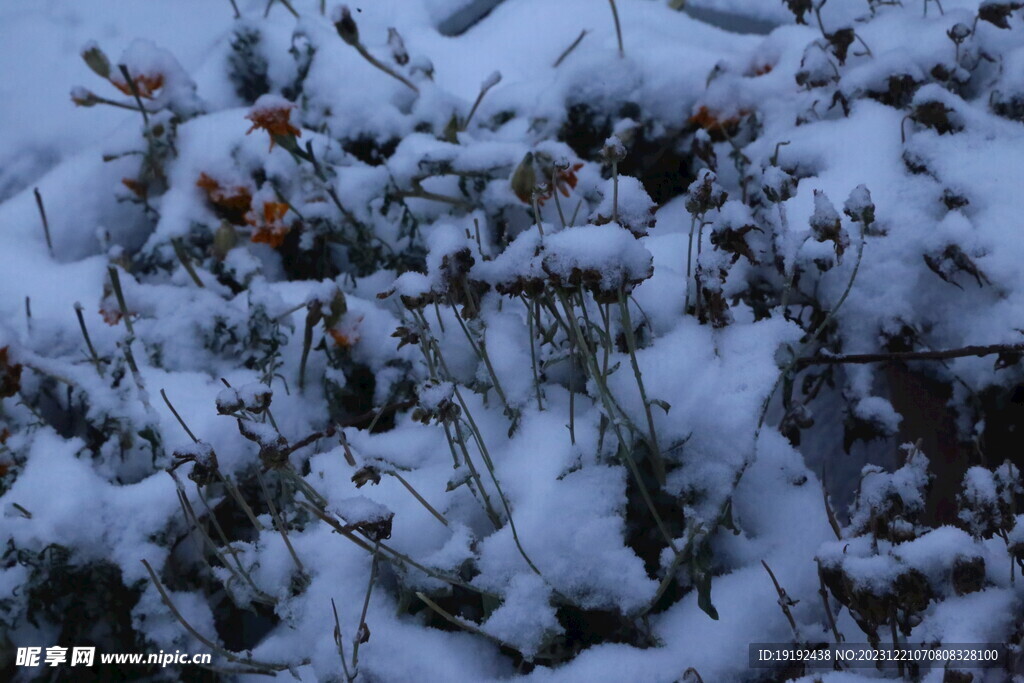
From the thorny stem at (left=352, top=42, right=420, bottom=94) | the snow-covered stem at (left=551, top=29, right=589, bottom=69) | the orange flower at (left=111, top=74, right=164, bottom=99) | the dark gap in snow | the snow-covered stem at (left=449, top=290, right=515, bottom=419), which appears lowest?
the snow-covered stem at (left=449, top=290, right=515, bottom=419)

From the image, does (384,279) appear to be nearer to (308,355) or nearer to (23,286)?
(308,355)

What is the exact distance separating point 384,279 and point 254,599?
0.72m

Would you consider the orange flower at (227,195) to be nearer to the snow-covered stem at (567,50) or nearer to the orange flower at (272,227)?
the orange flower at (272,227)

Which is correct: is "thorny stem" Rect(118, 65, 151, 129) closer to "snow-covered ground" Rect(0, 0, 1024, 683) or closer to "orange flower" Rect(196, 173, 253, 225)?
"snow-covered ground" Rect(0, 0, 1024, 683)

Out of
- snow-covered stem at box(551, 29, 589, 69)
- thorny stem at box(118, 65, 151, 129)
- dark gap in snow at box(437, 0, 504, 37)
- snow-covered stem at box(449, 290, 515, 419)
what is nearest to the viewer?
snow-covered stem at box(449, 290, 515, 419)

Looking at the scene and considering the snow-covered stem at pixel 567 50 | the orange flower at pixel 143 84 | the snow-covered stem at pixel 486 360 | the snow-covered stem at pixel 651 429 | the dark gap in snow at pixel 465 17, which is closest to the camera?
the snow-covered stem at pixel 651 429

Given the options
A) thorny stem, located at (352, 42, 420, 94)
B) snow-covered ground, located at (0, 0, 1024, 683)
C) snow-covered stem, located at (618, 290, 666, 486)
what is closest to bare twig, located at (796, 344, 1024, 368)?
snow-covered ground, located at (0, 0, 1024, 683)

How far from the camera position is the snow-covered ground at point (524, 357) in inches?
37.6

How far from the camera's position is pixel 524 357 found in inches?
46.8

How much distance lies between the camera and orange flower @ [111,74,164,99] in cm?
174

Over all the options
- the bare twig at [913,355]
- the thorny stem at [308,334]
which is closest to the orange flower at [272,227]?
the thorny stem at [308,334]

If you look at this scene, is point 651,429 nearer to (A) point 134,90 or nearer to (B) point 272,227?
(B) point 272,227

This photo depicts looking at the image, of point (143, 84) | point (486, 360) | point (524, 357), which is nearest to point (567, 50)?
point (143, 84)

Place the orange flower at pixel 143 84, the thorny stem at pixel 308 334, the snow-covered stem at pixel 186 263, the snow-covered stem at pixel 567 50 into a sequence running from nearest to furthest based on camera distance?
the thorny stem at pixel 308 334 → the snow-covered stem at pixel 186 263 → the orange flower at pixel 143 84 → the snow-covered stem at pixel 567 50
